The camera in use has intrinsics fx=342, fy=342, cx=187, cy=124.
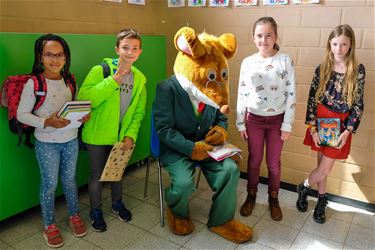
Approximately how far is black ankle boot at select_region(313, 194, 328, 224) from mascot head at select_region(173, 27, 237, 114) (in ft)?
3.49

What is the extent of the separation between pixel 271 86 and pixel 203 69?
0.53m

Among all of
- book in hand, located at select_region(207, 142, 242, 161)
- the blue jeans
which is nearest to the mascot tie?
book in hand, located at select_region(207, 142, 242, 161)

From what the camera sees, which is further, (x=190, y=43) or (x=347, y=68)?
(x=347, y=68)

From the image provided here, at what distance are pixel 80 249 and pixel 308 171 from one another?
1816 mm

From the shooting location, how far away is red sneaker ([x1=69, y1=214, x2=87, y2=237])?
2.18 m

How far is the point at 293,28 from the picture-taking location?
8.50 feet

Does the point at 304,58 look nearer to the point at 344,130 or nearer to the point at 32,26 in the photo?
the point at 344,130

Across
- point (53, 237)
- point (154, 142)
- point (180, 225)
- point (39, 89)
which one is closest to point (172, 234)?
point (180, 225)

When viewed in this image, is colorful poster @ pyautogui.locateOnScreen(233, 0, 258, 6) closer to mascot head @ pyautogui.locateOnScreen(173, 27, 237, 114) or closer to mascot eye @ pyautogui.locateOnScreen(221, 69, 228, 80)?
mascot head @ pyautogui.locateOnScreen(173, 27, 237, 114)

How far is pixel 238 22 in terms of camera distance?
112 inches

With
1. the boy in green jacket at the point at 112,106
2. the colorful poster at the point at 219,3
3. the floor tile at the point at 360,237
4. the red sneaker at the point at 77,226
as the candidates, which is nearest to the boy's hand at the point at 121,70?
the boy in green jacket at the point at 112,106

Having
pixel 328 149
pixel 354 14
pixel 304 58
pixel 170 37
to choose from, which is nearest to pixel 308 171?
pixel 328 149

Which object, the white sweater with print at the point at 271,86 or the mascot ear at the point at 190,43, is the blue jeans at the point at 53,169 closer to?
the mascot ear at the point at 190,43

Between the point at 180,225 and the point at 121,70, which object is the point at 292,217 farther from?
the point at 121,70
